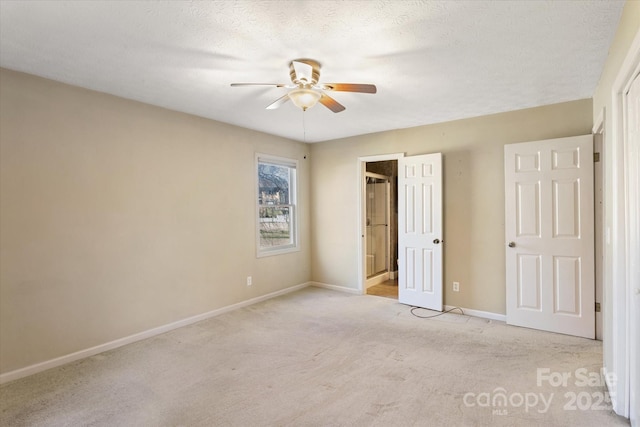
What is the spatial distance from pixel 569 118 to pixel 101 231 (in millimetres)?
4956

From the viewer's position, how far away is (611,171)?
6.88ft

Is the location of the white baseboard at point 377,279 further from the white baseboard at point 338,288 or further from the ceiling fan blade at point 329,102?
the ceiling fan blade at point 329,102

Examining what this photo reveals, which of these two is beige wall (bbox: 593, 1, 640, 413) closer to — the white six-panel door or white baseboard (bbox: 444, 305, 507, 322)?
the white six-panel door

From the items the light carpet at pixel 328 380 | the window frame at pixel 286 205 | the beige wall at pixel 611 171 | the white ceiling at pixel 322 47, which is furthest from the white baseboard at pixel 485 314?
the window frame at pixel 286 205

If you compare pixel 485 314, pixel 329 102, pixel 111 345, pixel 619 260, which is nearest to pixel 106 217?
pixel 111 345

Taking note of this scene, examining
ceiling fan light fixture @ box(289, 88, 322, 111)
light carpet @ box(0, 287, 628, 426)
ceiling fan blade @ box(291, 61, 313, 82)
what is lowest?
light carpet @ box(0, 287, 628, 426)

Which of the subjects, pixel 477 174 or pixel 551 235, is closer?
pixel 551 235

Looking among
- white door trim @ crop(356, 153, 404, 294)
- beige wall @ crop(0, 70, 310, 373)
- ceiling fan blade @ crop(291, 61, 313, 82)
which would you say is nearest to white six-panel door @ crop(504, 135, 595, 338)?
white door trim @ crop(356, 153, 404, 294)

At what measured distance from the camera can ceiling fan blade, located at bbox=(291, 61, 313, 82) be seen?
2.34 meters

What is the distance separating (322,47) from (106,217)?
2.58 meters

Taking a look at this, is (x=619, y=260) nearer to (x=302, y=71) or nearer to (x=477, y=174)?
(x=477, y=174)

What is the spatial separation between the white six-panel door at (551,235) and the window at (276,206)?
3106 mm

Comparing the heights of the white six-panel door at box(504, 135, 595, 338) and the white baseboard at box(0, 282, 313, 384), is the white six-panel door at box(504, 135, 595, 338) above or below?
above

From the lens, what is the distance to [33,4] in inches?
70.6
